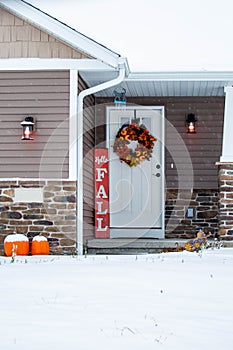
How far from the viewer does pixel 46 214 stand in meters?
9.41

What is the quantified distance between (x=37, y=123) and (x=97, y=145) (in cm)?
185

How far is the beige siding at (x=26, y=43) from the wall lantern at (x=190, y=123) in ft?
7.79

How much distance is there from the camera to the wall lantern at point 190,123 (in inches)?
425

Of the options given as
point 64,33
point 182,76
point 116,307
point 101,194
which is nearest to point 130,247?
point 101,194

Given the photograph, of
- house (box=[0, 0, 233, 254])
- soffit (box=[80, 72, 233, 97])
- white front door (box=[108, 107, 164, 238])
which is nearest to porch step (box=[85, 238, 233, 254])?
house (box=[0, 0, 233, 254])

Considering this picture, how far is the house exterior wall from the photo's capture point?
429 inches

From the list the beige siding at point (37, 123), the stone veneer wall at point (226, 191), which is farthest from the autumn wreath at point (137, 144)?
the beige siding at point (37, 123)

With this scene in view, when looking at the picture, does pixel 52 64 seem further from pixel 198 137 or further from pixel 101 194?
pixel 198 137

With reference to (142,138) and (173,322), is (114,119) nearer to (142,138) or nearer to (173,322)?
(142,138)

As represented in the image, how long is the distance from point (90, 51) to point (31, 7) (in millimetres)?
1069

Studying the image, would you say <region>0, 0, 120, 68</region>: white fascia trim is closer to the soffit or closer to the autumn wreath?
the soffit

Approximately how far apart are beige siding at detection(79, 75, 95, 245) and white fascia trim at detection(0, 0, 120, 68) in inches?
28.8

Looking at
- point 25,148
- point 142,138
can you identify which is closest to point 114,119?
point 142,138

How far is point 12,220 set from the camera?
372 inches
